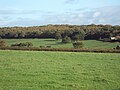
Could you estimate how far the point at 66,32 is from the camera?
79.9 metres

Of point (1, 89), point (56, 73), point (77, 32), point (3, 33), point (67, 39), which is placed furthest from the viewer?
point (3, 33)

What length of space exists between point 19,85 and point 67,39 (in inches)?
2292

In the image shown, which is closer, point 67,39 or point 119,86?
point 119,86

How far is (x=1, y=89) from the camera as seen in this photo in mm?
12578

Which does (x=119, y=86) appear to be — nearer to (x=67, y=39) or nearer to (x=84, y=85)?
(x=84, y=85)

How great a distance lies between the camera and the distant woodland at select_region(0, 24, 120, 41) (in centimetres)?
7325

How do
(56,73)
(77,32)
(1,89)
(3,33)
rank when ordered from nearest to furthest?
1. (1,89)
2. (56,73)
3. (77,32)
4. (3,33)

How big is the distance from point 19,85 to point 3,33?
70987 millimetres

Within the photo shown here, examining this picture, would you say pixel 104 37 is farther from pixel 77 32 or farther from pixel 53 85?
pixel 53 85

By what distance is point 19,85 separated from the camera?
13.7 meters

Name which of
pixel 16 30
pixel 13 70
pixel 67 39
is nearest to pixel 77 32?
pixel 67 39

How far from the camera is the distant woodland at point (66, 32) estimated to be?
73.2 meters

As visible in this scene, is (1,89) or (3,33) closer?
(1,89)

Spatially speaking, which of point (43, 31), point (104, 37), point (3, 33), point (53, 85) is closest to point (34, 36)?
point (43, 31)
